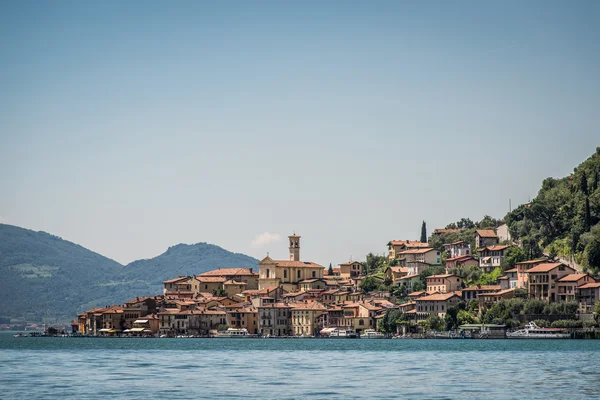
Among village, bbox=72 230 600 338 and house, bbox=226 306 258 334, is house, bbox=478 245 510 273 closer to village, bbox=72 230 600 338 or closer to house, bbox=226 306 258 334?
village, bbox=72 230 600 338

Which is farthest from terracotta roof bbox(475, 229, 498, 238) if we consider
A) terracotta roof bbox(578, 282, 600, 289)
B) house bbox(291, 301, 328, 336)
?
terracotta roof bbox(578, 282, 600, 289)

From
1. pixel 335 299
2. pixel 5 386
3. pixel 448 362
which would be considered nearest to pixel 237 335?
pixel 335 299

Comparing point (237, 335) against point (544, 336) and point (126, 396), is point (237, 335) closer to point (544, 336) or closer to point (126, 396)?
point (544, 336)

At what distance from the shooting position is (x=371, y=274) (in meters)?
167

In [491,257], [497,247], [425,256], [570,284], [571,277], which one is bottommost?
[570,284]

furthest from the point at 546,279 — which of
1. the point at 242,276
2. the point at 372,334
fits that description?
the point at 242,276

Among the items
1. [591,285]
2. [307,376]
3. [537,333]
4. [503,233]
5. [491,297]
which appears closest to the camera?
[307,376]

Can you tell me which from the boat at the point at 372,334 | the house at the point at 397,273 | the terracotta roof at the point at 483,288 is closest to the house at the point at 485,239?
the house at the point at 397,273

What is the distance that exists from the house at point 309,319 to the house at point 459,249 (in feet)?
68.8

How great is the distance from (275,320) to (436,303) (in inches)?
1081

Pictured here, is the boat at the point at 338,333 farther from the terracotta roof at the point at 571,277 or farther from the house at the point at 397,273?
the terracotta roof at the point at 571,277

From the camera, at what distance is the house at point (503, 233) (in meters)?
151

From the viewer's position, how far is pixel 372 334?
137 meters

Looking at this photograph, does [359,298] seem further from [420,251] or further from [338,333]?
[338,333]
